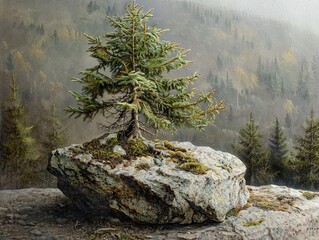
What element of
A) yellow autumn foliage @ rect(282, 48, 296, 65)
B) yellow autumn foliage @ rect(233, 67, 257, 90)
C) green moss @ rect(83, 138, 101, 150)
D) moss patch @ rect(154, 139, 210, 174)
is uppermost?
yellow autumn foliage @ rect(282, 48, 296, 65)

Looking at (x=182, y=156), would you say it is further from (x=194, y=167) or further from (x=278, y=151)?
(x=278, y=151)

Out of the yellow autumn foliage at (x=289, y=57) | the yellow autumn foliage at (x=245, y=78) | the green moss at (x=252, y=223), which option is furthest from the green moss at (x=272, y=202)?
the yellow autumn foliage at (x=289, y=57)

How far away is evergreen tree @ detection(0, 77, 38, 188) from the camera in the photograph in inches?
446

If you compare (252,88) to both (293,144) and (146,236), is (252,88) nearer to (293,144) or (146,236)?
(293,144)

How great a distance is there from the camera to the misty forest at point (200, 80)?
38.1 ft

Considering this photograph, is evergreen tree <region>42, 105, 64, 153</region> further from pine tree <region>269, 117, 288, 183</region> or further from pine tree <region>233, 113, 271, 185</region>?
pine tree <region>269, 117, 288, 183</region>

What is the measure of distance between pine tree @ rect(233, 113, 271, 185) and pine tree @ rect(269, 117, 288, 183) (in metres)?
0.28

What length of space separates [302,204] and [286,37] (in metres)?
7.57

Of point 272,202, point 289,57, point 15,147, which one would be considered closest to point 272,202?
point 272,202

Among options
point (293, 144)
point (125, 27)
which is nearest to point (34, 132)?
point (125, 27)

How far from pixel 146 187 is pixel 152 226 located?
1.04 metres

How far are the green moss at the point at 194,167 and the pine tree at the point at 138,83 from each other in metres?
1.09

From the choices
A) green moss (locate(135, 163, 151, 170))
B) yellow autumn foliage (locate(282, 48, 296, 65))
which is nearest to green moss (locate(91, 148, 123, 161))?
green moss (locate(135, 163, 151, 170))

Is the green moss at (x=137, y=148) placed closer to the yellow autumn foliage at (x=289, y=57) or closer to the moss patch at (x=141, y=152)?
the moss patch at (x=141, y=152)
